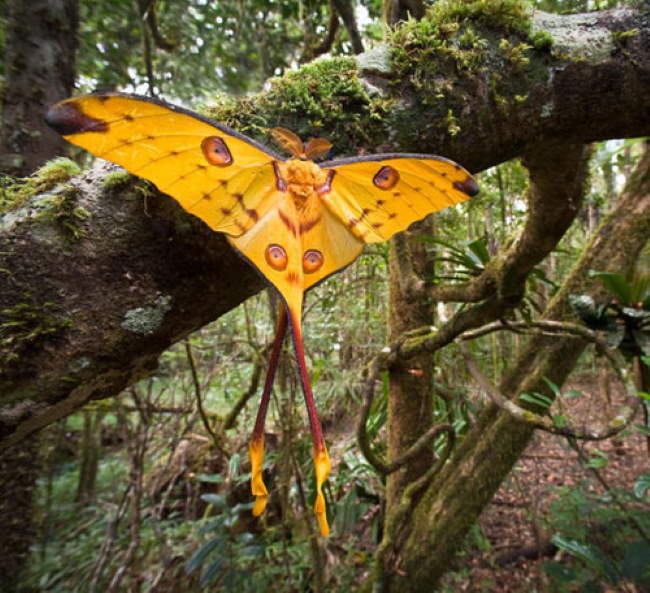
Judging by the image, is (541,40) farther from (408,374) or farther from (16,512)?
(16,512)

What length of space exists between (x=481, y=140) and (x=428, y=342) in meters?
0.98

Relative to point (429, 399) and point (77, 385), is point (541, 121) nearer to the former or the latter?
point (77, 385)

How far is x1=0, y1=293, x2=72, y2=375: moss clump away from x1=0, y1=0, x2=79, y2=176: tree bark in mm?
1366

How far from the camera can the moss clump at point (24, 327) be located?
0.70 meters

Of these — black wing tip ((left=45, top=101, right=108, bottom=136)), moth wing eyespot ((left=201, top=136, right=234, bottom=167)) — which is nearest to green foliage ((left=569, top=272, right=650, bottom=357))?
moth wing eyespot ((left=201, top=136, right=234, bottom=167))

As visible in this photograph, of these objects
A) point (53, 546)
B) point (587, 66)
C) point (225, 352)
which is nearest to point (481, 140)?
point (587, 66)

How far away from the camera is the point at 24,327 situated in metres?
0.71

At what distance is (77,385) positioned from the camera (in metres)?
0.79

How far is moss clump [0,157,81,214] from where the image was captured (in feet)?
2.56

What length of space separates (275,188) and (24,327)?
0.53 metres

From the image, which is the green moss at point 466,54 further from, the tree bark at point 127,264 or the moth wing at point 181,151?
the moth wing at point 181,151

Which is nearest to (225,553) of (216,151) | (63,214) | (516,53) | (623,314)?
(63,214)

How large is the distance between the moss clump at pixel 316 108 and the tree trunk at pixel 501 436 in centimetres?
182

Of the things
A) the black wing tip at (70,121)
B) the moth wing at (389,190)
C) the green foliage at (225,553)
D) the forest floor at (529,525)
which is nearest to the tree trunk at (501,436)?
the forest floor at (529,525)
